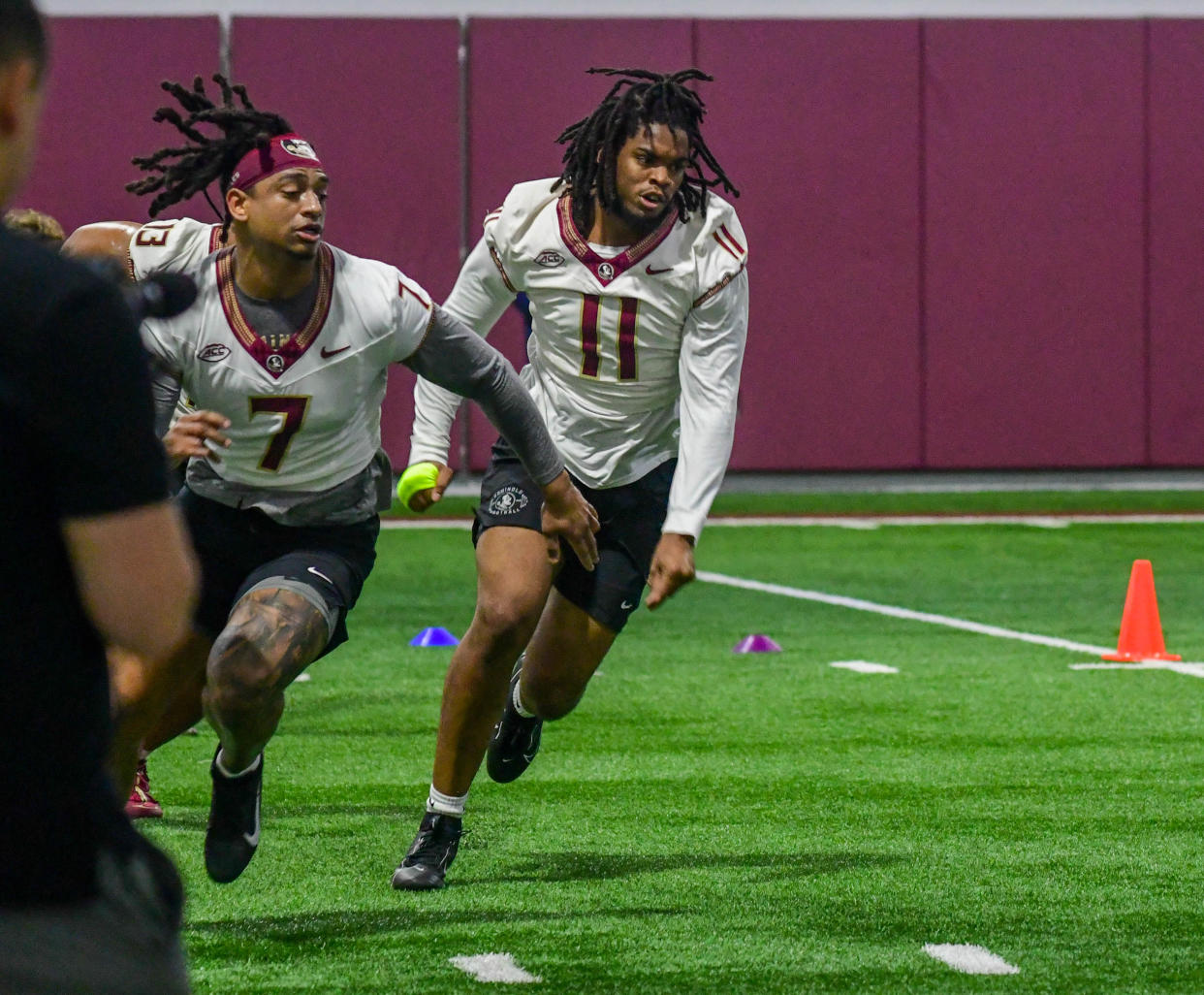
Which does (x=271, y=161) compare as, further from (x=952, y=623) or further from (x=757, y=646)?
(x=952, y=623)

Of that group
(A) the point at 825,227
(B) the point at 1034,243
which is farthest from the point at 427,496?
(B) the point at 1034,243

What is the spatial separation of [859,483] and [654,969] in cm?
1565

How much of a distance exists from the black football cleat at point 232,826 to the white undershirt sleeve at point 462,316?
1.08 metres

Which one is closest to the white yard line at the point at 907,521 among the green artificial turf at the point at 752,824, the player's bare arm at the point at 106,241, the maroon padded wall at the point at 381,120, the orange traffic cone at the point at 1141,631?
the maroon padded wall at the point at 381,120

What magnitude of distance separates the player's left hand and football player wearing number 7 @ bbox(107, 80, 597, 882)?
0.72ft

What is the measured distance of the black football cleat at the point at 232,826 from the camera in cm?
464

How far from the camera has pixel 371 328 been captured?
183 inches

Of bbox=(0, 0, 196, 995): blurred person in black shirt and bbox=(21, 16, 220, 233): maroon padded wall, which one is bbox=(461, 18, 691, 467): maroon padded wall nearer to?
bbox=(21, 16, 220, 233): maroon padded wall

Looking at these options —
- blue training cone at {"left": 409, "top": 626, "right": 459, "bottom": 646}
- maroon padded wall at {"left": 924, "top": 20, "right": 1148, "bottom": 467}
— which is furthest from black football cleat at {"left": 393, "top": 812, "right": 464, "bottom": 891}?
maroon padded wall at {"left": 924, "top": 20, "right": 1148, "bottom": 467}

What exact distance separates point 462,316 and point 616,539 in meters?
0.72

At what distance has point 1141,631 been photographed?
9133mm

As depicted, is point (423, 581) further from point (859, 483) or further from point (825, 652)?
point (859, 483)

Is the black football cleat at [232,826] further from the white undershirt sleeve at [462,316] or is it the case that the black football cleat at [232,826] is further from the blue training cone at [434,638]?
the blue training cone at [434,638]

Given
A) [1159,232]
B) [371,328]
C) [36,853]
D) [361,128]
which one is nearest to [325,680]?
[371,328]
